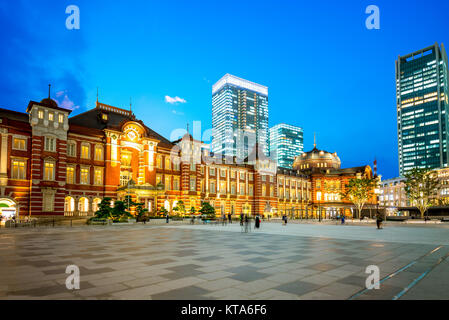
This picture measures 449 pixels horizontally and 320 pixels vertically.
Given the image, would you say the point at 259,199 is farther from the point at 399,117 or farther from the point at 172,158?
the point at 399,117

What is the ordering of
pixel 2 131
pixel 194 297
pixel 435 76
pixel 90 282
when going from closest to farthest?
pixel 194 297 < pixel 90 282 < pixel 2 131 < pixel 435 76

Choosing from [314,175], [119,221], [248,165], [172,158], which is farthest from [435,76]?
[119,221]

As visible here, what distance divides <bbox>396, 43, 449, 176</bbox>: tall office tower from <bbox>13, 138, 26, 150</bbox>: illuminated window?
180m

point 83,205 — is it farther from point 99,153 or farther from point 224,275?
point 224,275

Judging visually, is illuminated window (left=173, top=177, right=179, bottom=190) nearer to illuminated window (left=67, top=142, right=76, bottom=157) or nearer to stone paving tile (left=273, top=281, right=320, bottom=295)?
illuminated window (left=67, top=142, right=76, bottom=157)

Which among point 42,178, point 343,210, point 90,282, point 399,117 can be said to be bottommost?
point 343,210

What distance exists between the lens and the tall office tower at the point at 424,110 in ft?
534

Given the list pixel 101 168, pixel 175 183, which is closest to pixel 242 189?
pixel 175 183

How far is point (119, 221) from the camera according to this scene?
37.4 m

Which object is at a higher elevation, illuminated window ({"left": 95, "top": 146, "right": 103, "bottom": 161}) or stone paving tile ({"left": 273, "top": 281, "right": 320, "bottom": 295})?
illuminated window ({"left": 95, "top": 146, "right": 103, "bottom": 161})

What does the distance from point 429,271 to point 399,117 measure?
20459 cm

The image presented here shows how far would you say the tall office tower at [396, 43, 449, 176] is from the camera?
534 feet

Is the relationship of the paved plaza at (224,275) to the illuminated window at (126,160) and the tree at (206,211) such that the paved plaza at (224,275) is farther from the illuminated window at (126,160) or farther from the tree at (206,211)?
the tree at (206,211)

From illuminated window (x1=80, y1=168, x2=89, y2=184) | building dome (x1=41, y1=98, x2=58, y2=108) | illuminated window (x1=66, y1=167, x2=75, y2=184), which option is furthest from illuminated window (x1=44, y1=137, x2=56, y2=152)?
illuminated window (x1=80, y1=168, x2=89, y2=184)
